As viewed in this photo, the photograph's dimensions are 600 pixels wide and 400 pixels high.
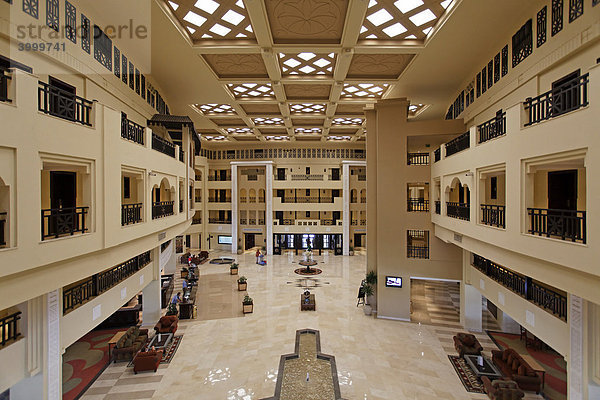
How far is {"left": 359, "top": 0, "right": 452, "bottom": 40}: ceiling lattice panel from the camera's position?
812 cm

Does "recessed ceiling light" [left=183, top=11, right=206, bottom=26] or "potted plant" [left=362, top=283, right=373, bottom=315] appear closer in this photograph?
"recessed ceiling light" [left=183, top=11, right=206, bottom=26]

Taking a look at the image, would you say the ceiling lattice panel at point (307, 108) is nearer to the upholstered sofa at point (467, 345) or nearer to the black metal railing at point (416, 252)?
the black metal railing at point (416, 252)

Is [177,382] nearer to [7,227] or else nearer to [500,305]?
[7,227]

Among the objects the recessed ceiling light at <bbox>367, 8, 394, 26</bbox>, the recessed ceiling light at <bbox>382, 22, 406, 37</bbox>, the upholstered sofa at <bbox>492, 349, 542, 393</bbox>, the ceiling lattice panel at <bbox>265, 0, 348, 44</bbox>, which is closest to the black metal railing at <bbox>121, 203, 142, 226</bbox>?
the ceiling lattice panel at <bbox>265, 0, 348, 44</bbox>

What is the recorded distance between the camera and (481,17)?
821 centimetres

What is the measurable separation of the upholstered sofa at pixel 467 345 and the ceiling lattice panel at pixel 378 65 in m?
10.2

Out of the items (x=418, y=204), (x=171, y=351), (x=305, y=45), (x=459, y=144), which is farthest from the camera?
(x=418, y=204)

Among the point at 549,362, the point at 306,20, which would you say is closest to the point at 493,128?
the point at 306,20

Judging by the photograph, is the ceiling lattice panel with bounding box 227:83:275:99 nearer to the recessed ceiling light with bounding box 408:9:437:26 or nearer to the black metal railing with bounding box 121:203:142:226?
the recessed ceiling light with bounding box 408:9:437:26

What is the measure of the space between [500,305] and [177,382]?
9.87m

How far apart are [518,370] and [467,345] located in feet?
5.53

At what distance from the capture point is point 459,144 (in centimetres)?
987

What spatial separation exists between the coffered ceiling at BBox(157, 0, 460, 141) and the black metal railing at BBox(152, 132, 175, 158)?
11.3 ft

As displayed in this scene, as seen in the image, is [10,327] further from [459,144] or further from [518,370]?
[459,144]
